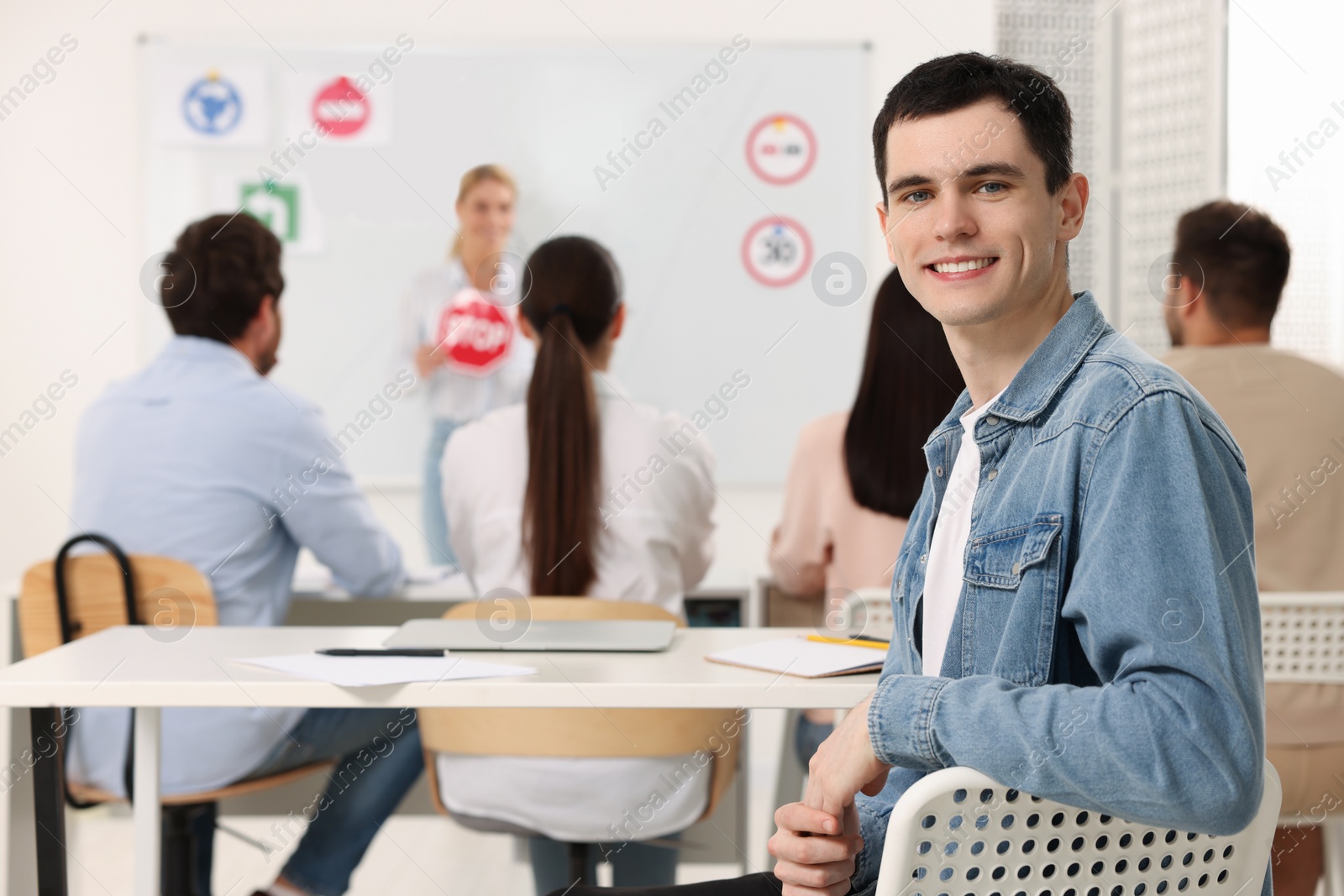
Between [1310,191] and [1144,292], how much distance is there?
55 cm

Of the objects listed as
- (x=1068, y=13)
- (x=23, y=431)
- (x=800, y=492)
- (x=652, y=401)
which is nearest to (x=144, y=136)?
(x=23, y=431)

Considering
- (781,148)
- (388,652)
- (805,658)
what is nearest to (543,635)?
(388,652)

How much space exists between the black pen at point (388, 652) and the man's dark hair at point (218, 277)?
96 centimetres

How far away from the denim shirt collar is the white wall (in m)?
3.00

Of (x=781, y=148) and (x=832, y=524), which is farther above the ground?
(x=781, y=148)

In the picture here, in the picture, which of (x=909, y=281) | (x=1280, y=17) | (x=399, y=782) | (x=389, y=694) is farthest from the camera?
(x=1280, y=17)

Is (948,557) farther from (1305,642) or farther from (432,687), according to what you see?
(1305,642)

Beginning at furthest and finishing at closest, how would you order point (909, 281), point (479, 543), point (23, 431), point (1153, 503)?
1. point (23, 431)
2. point (479, 543)
3. point (909, 281)
4. point (1153, 503)

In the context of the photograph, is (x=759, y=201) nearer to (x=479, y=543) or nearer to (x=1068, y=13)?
(x=1068, y=13)

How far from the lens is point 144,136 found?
147 inches

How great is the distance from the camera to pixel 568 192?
3760 millimetres

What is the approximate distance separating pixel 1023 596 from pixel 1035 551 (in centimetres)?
4

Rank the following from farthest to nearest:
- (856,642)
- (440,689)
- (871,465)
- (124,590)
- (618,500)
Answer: (871,465), (618,500), (124,590), (856,642), (440,689)

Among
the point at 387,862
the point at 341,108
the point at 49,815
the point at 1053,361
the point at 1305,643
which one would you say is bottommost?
the point at 387,862
